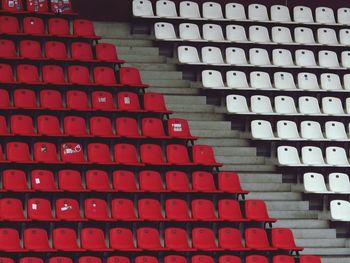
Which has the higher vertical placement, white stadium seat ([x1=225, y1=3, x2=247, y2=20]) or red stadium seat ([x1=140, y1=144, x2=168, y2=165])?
white stadium seat ([x1=225, y1=3, x2=247, y2=20])

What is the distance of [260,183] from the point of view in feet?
47.8

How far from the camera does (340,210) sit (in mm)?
14211

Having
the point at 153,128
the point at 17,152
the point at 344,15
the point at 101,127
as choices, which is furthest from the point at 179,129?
the point at 344,15

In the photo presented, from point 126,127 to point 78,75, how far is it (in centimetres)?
105

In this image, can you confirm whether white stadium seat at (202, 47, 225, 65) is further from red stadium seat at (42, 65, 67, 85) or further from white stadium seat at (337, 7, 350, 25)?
white stadium seat at (337, 7, 350, 25)

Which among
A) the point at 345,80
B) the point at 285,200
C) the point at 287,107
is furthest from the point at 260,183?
the point at 345,80

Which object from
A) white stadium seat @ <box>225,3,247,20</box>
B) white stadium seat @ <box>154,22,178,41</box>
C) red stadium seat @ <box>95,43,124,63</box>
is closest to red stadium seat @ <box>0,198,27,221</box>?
red stadium seat @ <box>95,43,124,63</box>

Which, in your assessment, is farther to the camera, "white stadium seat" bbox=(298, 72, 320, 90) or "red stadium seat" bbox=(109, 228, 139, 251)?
"white stadium seat" bbox=(298, 72, 320, 90)

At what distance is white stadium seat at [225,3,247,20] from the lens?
1655 cm

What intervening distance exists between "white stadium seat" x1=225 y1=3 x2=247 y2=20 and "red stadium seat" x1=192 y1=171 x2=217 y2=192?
3.42m

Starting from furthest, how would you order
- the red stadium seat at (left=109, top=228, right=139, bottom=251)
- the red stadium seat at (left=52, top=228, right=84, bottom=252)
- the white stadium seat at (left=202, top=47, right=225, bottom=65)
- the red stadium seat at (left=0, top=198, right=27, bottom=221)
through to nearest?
the white stadium seat at (left=202, top=47, right=225, bottom=65)
the red stadium seat at (left=109, top=228, right=139, bottom=251)
the red stadium seat at (left=0, top=198, right=27, bottom=221)
the red stadium seat at (left=52, top=228, right=84, bottom=252)

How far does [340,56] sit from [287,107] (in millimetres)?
2015

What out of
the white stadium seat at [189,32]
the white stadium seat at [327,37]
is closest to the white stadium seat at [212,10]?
the white stadium seat at [189,32]

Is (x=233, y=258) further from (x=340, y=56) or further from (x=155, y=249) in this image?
(x=340, y=56)
